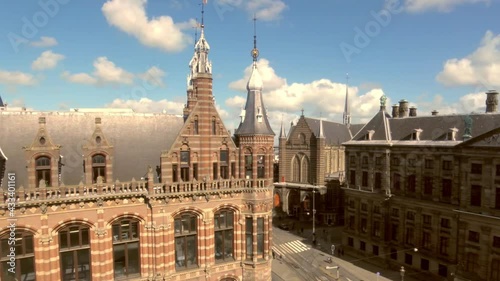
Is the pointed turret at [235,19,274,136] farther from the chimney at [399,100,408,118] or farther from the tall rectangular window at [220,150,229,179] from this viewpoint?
the chimney at [399,100,408,118]

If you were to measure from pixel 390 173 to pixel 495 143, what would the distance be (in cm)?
1649

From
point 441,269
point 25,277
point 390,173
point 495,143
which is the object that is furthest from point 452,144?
point 25,277

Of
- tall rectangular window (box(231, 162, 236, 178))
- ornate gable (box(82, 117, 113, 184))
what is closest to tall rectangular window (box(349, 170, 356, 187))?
tall rectangular window (box(231, 162, 236, 178))

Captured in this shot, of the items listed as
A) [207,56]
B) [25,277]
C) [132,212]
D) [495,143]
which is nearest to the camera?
[25,277]

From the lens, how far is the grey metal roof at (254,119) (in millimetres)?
32094

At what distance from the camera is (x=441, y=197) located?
45312 millimetres

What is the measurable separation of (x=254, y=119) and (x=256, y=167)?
494cm

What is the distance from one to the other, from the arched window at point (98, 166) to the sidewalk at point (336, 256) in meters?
38.2

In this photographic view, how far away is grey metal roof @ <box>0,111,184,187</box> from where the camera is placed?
2681 centimetres

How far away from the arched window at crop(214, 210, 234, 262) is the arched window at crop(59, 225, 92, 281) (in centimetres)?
1153

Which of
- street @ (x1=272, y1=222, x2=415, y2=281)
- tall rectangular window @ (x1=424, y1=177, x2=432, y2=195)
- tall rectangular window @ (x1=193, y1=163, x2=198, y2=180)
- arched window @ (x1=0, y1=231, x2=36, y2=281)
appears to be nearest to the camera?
arched window @ (x1=0, y1=231, x2=36, y2=281)

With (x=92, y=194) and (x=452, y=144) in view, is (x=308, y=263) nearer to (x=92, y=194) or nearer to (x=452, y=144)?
(x=452, y=144)

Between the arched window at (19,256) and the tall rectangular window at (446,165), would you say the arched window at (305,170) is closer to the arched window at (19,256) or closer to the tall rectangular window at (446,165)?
the tall rectangular window at (446,165)

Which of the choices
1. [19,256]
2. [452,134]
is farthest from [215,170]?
[452,134]
